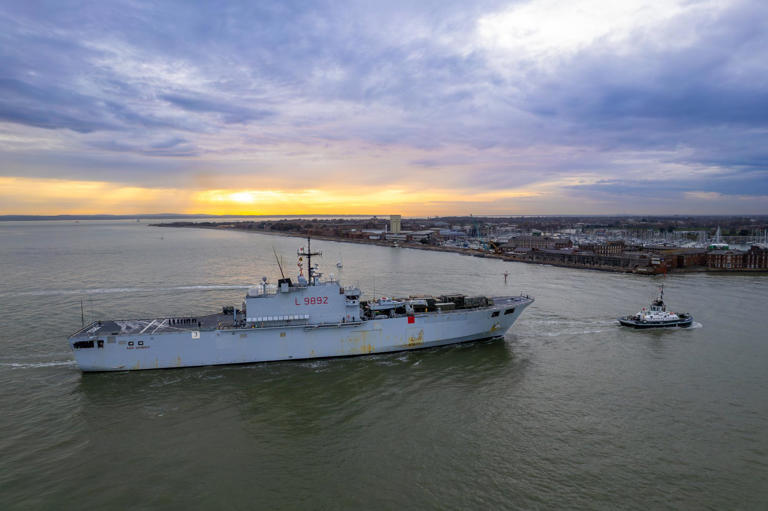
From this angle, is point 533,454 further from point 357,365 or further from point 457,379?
point 357,365

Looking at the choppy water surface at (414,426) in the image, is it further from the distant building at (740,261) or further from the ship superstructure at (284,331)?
the distant building at (740,261)

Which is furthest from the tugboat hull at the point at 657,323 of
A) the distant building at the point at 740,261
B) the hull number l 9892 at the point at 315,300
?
the distant building at the point at 740,261

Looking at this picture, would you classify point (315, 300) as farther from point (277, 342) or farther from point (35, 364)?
point (35, 364)

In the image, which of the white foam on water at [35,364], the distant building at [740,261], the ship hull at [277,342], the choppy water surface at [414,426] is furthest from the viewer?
the distant building at [740,261]

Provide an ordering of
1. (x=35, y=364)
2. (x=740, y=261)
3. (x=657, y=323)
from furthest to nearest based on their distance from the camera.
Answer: (x=740, y=261)
(x=657, y=323)
(x=35, y=364)

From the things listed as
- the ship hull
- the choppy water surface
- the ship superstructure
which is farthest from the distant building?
the ship hull

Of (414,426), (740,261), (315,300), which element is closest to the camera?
(414,426)

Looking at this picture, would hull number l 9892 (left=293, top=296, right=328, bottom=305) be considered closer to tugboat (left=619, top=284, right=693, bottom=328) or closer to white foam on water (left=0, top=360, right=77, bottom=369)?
white foam on water (left=0, top=360, right=77, bottom=369)

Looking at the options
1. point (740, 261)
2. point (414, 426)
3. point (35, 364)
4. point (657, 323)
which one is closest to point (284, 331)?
point (414, 426)
